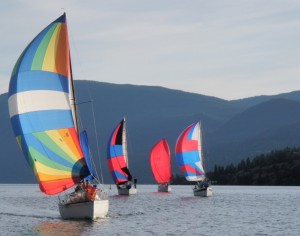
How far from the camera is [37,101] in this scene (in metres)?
55.3

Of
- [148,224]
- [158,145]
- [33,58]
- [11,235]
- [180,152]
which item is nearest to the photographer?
[11,235]

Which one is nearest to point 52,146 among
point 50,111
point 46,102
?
point 50,111

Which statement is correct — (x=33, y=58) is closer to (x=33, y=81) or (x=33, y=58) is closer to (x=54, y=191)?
(x=33, y=81)

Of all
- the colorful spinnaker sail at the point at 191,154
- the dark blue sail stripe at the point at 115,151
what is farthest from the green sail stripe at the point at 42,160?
the colorful spinnaker sail at the point at 191,154

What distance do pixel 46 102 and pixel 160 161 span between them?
239ft

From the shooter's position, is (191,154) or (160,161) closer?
(191,154)

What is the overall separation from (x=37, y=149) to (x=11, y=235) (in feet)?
23.8

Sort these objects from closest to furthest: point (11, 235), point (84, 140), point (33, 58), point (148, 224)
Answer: point (11, 235)
point (33, 58)
point (148, 224)
point (84, 140)

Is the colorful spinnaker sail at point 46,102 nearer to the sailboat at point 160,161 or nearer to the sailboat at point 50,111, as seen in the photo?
the sailboat at point 50,111

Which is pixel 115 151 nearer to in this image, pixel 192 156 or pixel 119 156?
pixel 119 156

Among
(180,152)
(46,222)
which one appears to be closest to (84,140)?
(46,222)

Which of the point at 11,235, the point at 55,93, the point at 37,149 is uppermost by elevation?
the point at 55,93

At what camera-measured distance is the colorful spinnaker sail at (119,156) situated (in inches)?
4277

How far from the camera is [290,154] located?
182m
